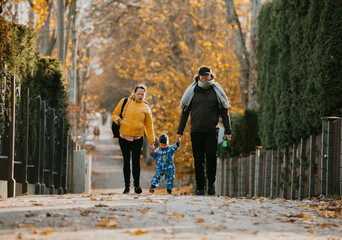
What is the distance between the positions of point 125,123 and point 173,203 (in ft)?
10.3

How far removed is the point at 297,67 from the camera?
14398 mm

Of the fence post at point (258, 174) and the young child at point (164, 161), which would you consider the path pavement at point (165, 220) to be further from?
the fence post at point (258, 174)

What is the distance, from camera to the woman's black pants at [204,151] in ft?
36.2

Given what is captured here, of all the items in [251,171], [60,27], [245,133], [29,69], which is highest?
[60,27]

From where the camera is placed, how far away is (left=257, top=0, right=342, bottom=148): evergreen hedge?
40.7ft

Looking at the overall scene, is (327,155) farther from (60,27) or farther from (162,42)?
(162,42)

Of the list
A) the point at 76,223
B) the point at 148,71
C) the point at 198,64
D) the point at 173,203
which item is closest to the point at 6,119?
the point at 173,203

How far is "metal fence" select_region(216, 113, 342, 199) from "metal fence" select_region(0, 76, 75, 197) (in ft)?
17.1

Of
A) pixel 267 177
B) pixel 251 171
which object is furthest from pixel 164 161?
pixel 251 171

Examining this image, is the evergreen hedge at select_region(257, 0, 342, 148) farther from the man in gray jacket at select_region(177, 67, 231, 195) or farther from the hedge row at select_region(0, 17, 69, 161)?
the hedge row at select_region(0, 17, 69, 161)

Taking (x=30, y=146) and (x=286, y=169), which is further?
(x=286, y=169)

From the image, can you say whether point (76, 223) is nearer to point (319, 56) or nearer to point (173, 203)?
point (173, 203)

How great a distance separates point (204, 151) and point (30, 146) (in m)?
3.71

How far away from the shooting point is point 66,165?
17.9 meters
